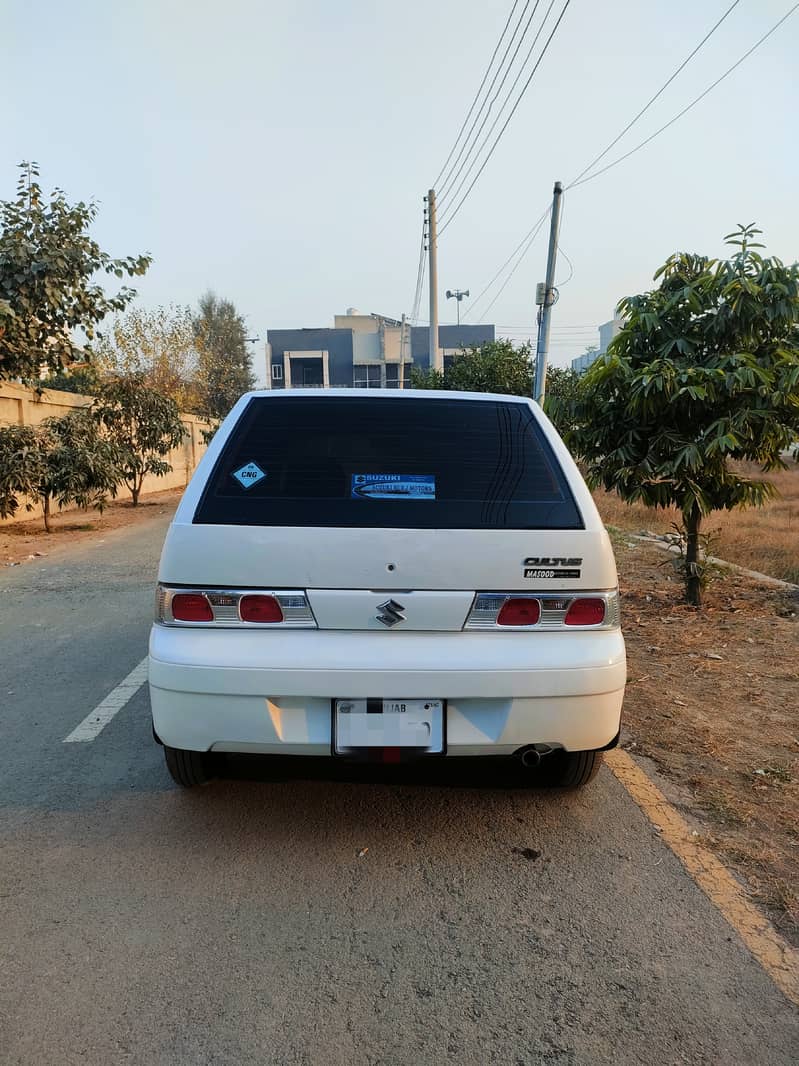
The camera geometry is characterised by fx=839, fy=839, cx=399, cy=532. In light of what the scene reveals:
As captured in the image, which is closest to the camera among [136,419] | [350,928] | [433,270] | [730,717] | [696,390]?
[350,928]

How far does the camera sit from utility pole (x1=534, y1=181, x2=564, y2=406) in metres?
16.0

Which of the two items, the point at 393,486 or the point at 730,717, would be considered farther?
the point at 730,717

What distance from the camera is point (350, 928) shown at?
2.64 metres

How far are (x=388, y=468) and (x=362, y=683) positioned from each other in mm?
875

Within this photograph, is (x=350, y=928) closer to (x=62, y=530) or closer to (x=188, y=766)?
(x=188, y=766)

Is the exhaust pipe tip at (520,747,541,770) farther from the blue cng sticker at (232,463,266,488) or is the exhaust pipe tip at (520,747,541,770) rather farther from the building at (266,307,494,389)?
the building at (266,307,494,389)

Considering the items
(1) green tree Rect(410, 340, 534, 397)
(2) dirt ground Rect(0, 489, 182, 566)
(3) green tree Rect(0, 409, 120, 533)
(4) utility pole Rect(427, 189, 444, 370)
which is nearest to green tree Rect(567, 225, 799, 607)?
(2) dirt ground Rect(0, 489, 182, 566)

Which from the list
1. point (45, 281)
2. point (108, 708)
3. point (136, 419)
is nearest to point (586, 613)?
point (108, 708)

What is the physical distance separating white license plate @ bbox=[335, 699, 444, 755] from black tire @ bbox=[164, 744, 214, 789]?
27.9 inches

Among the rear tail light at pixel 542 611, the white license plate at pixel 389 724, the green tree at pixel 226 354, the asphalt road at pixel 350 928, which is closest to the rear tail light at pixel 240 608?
the white license plate at pixel 389 724

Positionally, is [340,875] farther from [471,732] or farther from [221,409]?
[221,409]

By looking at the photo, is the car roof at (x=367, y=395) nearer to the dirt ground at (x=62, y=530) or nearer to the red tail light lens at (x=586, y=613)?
the red tail light lens at (x=586, y=613)

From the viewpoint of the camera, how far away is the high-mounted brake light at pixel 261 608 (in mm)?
2979

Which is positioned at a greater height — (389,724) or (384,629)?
(384,629)
